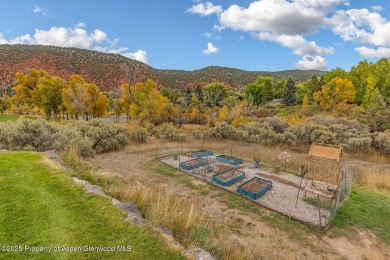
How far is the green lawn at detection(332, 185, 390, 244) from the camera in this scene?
834 cm

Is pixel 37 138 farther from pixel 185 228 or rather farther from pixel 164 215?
pixel 185 228

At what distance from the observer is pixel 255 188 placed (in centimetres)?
1121

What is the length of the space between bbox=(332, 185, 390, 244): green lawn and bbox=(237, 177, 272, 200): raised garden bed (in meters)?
3.00

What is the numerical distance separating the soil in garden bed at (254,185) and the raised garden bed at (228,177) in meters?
0.86

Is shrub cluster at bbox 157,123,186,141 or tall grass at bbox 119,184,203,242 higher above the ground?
tall grass at bbox 119,184,203,242

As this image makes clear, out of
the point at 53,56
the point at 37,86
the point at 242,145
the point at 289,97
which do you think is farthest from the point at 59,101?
the point at 53,56

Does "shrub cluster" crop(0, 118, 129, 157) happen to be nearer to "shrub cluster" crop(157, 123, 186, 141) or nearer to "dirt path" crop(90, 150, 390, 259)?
"dirt path" crop(90, 150, 390, 259)

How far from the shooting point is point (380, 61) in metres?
50.0

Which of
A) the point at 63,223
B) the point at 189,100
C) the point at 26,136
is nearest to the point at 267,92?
the point at 189,100

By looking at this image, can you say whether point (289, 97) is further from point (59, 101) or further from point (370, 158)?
point (59, 101)

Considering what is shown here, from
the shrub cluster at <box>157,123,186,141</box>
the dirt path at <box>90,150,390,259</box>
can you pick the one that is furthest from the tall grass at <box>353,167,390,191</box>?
the shrub cluster at <box>157,123,186,141</box>

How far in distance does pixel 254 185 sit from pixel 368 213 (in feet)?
15.1

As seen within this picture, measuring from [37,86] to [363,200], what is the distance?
1581 inches

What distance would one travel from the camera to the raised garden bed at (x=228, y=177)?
12.1 m
